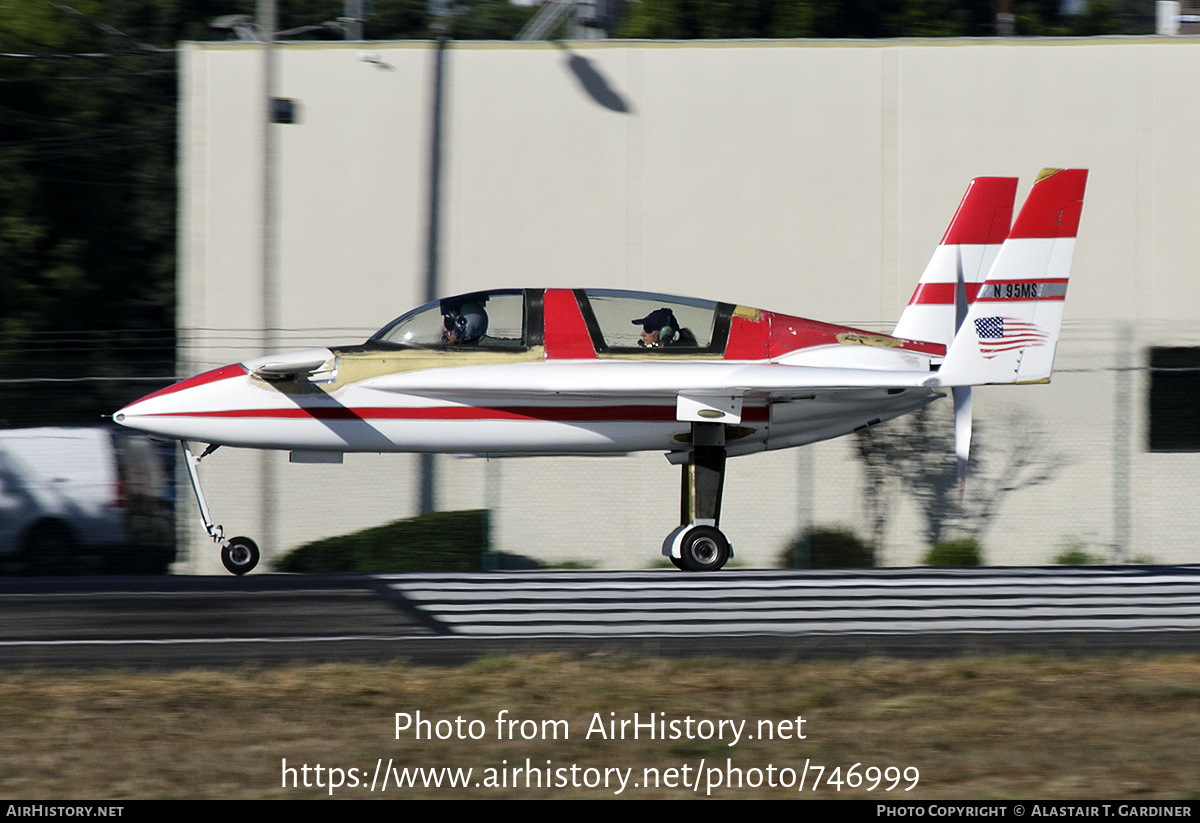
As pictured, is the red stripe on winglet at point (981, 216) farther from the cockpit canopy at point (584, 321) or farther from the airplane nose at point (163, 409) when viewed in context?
the airplane nose at point (163, 409)

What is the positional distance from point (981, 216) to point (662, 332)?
3.85 meters

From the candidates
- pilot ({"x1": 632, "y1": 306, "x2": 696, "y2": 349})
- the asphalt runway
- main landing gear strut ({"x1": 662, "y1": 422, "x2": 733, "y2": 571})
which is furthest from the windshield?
the asphalt runway

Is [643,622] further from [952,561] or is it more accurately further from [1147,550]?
[1147,550]

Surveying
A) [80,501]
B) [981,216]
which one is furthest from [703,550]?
[80,501]

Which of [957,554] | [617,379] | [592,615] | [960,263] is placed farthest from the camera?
[957,554]

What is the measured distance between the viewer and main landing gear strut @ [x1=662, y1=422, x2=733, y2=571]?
11.9 m

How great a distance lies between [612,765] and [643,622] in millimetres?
3190

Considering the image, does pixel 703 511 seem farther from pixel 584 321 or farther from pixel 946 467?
pixel 946 467

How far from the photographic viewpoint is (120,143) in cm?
3778

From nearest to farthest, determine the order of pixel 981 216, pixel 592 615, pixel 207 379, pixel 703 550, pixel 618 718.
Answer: pixel 618 718
pixel 592 615
pixel 703 550
pixel 207 379
pixel 981 216

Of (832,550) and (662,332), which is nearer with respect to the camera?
(662,332)

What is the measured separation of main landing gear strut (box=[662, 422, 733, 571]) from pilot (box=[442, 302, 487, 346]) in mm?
2123

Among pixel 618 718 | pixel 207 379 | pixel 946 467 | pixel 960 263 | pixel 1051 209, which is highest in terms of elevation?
pixel 1051 209

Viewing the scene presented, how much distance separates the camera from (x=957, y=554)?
16.2 metres
